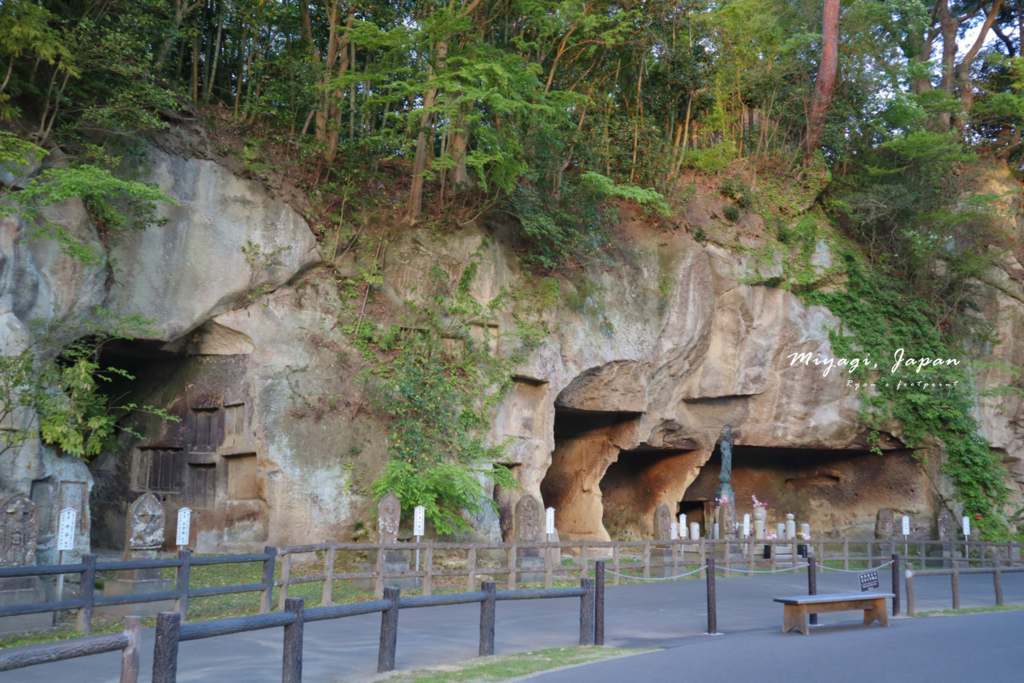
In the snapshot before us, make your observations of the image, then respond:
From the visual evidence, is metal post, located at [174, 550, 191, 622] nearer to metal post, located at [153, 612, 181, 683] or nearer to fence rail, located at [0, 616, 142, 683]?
metal post, located at [153, 612, 181, 683]

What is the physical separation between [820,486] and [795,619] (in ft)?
60.0

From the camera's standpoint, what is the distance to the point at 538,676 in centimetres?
650

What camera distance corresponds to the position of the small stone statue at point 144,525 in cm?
1075

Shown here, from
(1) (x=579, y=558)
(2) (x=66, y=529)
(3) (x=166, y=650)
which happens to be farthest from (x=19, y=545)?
(1) (x=579, y=558)

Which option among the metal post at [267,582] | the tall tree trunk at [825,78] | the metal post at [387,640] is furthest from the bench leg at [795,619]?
the tall tree trunk at [825,78]

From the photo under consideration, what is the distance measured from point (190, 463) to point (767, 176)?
18.4 meters

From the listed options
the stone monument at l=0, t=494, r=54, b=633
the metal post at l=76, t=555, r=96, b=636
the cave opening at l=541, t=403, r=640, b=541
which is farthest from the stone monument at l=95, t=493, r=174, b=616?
the cave opening at l=541, t=403, r=640, b=541

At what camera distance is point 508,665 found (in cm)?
702

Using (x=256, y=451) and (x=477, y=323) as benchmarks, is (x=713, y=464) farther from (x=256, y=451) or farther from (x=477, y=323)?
(x=256, y=451)

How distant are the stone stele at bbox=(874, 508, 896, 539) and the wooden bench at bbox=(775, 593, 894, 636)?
45.2ft

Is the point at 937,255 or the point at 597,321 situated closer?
the point at 597,321

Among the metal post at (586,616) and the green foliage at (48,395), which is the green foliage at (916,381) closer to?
the metal post at (586,616)

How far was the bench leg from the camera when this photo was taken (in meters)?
9.20

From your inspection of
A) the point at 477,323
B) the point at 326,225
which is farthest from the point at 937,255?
the point at 326,225
